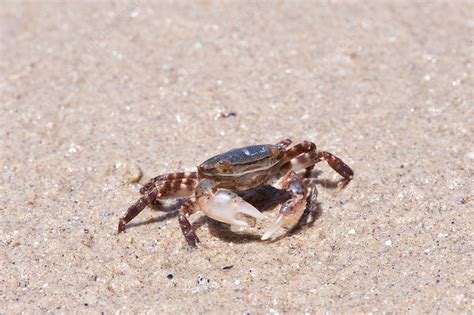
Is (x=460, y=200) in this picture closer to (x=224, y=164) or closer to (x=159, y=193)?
(x=224, y=164)

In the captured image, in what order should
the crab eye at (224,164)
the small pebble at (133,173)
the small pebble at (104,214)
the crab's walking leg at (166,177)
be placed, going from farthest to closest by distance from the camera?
the small pebble at (133,173) → the small pebble at (104,214) → the crab's walking leg at (166,177) → the crab eye at (224,164)

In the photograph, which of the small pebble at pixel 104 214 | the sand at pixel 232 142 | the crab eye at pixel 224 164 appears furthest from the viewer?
the small pebble at pixel 104 214

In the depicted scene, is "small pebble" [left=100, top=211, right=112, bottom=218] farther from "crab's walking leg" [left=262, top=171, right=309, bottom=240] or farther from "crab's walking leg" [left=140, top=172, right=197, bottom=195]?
"crab's walking leg" [left=262, top=171, right=309, bottom=240]

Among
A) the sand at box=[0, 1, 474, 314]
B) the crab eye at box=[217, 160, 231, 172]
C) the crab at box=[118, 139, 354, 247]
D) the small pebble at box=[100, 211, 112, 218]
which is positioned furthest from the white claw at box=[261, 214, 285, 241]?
the small pebble at box=[100, 211, 112, 218]

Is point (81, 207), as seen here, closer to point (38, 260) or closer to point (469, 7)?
point (38, 260)

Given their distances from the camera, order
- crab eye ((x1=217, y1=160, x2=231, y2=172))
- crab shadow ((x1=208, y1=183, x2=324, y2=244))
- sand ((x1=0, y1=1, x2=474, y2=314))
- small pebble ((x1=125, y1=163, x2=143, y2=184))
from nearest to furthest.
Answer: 1. sand ((x1=0, y1=1, x2=474, y2=314))
2. crab eye ((x1=217, y1=160, x2=231, y2=172))
3. crab shadow ((x1=208, y1=183, x2=324, y2=244))
4. small pebble ((x1=125, y1=163, x2=143, y2=184))

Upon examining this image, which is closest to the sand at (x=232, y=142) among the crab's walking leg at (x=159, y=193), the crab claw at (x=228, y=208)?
the crab's walking leg at (x=159, y=193)

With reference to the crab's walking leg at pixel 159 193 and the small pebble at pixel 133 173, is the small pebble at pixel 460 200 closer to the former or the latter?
the crab's walking leg at pixel 159 193

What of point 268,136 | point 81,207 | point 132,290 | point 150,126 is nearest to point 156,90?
point 150,126
